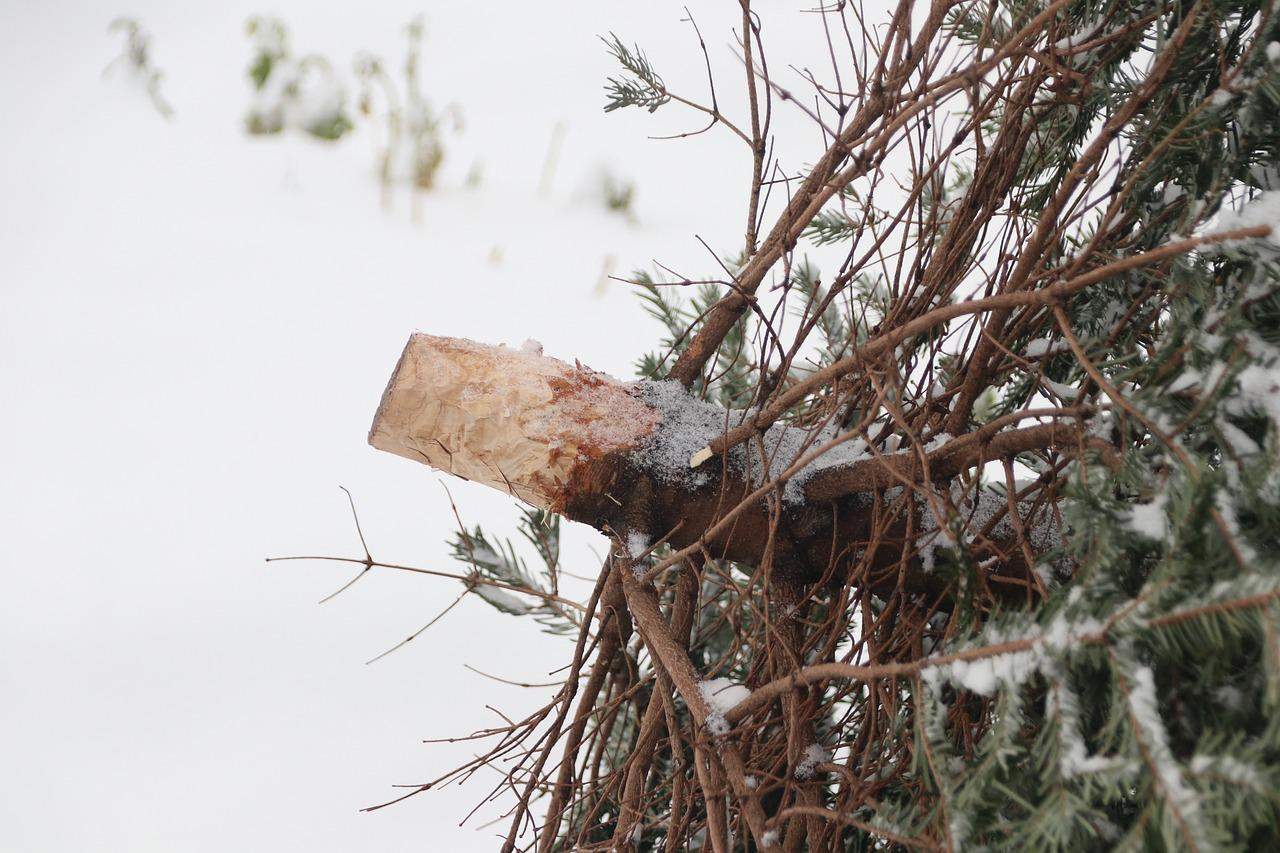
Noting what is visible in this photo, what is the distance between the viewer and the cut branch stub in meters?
0.65

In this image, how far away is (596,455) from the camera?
642mm

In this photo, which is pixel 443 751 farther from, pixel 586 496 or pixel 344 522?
pixel 586 496

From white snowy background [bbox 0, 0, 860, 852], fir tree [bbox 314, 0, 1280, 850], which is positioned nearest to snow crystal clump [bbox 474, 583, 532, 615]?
fir tree [bbox 314, 0, 1280, 850]

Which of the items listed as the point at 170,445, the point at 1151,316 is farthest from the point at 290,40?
the point at 1151,316

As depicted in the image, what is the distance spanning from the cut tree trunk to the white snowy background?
0.90 meters

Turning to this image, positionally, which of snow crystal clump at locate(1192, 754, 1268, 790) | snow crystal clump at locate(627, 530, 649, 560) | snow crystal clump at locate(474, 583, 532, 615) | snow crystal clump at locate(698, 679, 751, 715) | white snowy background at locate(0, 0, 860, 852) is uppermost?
white snowy background at locate(0, 0, 860, 852)

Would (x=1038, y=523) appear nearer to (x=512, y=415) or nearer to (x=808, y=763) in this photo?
(x=808, y=763)

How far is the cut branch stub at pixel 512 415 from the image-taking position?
645 mm

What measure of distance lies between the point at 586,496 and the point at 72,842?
3.89ft

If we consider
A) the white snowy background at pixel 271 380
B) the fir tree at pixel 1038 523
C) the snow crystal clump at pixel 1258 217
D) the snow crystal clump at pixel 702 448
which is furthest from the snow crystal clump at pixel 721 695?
the white snowy background at pixel 271 380

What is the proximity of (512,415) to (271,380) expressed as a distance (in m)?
1.10

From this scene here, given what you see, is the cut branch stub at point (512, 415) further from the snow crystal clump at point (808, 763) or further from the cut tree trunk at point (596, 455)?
the snow crystal clump at point (808, 763)

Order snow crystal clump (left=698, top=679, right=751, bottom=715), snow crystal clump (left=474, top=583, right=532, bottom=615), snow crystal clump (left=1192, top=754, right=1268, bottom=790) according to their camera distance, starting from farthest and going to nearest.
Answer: snow crystal clump (left=474, top=583, right=532, bottom=615), snow crystal clump (left=698, top=679, right=751, bottom=715), snow crystal clump (left=1192, top=754, right=1268, bottom=790)

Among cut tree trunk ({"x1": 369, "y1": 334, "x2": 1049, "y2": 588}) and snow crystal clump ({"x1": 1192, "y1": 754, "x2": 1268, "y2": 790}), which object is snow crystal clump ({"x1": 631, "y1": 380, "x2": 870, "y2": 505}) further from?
snow crystal clump ({"x1": 1192, "y1": 754, "x2": 1268, "y2": 790})
